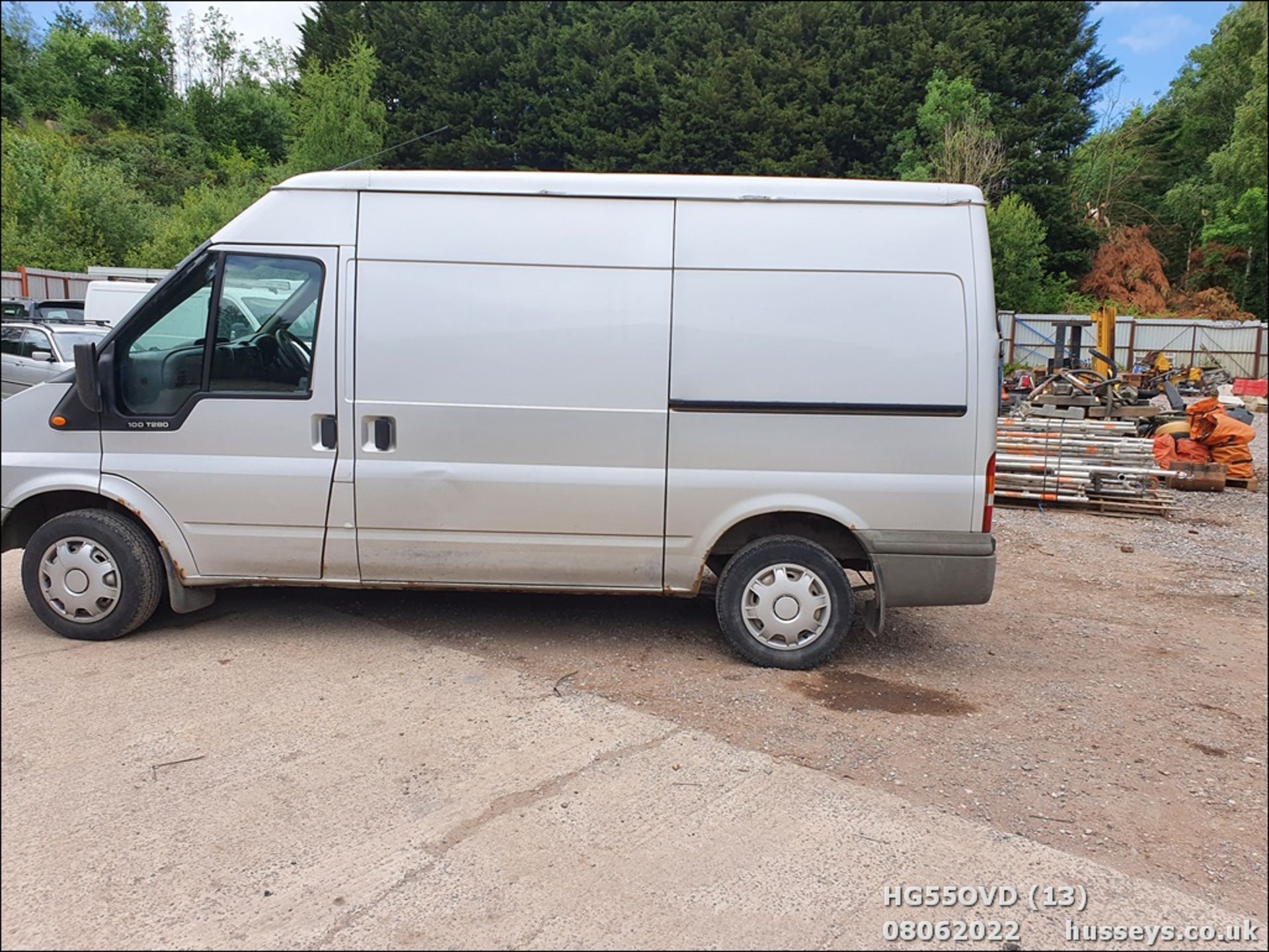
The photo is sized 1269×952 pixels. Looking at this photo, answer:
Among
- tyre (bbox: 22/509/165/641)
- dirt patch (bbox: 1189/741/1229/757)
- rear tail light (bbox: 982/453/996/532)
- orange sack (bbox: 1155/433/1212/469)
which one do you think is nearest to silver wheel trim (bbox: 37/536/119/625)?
tyre (bbox: 22/509/165/641)

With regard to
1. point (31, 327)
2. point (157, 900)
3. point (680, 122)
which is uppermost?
point (680, 122)

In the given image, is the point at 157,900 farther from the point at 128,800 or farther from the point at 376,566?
the point at 376,566

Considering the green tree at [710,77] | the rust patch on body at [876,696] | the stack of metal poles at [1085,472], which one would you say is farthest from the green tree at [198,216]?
the rust patch on body at [876,696]

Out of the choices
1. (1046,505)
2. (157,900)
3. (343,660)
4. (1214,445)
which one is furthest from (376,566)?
(1214,445)

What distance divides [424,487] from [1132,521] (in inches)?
316

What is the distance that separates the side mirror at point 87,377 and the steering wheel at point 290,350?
923 mm

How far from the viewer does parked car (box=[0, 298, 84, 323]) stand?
18734 mm

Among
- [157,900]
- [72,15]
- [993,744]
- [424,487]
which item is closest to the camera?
[157,900]

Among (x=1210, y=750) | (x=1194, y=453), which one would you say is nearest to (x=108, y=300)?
(x=1194, y=453)

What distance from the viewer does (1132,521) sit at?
31.5 ft

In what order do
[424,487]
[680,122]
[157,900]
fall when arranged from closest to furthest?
[157,900] < [424,487] < [680,122]

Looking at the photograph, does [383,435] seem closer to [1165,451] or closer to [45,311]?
[1165,451]

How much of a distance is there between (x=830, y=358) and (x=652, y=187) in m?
1.30

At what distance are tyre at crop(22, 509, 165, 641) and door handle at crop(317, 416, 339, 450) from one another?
118cm
